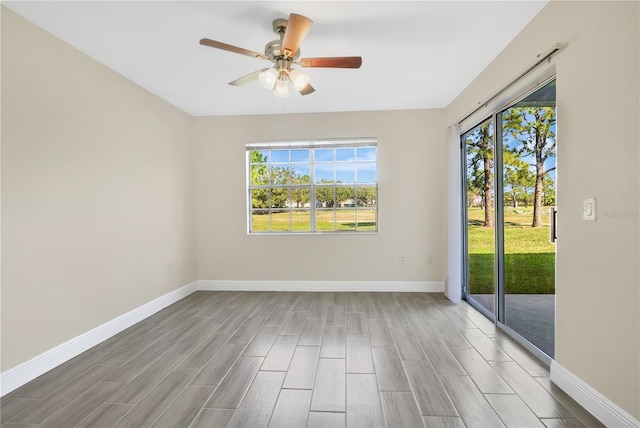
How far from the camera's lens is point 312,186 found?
4312 mm

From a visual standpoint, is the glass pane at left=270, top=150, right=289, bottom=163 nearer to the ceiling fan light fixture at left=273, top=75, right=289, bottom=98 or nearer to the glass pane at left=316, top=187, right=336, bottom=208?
the glass pane at left=316, top=187, right=336, bottom=208

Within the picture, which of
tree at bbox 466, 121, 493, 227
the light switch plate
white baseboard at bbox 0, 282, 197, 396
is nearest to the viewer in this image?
the light switch plate

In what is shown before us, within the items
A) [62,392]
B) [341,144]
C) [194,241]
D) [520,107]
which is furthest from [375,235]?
[62,392]

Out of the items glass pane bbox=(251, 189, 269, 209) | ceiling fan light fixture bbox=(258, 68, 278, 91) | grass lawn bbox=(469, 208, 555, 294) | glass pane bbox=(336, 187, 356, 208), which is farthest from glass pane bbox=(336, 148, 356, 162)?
ceiling fan light fixture bbox=(258, 68, 278, 91)

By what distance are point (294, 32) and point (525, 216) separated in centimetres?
259

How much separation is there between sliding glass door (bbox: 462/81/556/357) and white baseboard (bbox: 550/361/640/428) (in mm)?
494

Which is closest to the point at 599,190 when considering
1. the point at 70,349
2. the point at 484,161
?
the point at 484,161

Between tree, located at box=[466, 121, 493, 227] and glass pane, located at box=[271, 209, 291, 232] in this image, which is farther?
glass pane, located at box=[271, 209, 291, 232]

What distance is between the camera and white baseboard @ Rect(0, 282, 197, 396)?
1942mm

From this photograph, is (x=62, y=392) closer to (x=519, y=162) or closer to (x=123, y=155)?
(x=123, y=155)

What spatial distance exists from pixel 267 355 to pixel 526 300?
8.77 feet

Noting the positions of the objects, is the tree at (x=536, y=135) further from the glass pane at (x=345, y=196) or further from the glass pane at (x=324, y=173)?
the glass pane at (x=324, y=173)

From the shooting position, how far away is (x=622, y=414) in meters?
1.47

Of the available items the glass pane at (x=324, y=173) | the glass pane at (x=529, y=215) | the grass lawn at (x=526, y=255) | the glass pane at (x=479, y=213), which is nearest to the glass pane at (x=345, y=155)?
the glass pane at (x=324, y=173)
